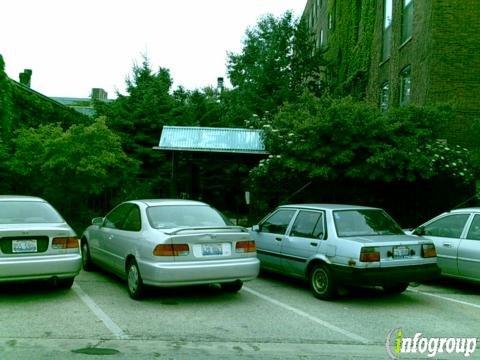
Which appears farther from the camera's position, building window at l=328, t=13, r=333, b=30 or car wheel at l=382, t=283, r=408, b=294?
building window at l=328, t=13, r=333, b=30

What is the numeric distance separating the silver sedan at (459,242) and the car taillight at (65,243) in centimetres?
583

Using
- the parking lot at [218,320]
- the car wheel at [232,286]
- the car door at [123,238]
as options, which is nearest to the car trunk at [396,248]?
the parking lot at [218,320]

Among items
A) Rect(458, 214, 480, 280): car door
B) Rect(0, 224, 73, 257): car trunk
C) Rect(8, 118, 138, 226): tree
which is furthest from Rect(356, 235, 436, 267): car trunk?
Rect(8, 118, 138, 226): tree

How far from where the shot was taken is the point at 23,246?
24.5ft

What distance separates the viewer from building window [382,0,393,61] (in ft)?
72.1

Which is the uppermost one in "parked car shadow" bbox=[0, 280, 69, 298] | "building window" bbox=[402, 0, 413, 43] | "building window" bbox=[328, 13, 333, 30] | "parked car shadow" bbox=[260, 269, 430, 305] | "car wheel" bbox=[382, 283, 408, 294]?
"building window" bbox=[328, 13, 333, 30]

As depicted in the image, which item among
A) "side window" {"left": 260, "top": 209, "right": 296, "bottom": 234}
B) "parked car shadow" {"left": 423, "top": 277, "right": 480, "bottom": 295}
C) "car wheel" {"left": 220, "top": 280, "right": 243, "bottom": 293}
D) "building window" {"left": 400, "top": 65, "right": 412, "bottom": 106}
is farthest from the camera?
"building window" {"left": 400, "top": 65, "right": 412, "bottom": 106}

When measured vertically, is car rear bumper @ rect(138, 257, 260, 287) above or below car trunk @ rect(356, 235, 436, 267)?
below

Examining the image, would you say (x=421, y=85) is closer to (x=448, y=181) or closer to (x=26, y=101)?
(x=448, y=181)

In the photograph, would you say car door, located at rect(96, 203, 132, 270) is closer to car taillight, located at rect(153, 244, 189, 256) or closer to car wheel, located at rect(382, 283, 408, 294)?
A: car taillight, located at rect(153, 244, 189, 256)

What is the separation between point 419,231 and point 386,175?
5.05m

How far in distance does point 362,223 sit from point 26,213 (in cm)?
518

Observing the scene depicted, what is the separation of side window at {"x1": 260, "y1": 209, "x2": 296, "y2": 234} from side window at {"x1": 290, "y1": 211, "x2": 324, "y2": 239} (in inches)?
10.2

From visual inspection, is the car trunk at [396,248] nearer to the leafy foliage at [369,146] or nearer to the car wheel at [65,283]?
the car wheel at [65,283]
